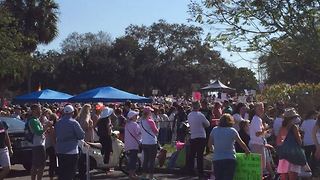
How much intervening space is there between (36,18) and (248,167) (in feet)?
107

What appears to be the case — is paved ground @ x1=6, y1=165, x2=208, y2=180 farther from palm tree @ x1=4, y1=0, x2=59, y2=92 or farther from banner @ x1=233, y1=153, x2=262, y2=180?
palm tree @ x1=4, y1=0, x2=59, y2=92

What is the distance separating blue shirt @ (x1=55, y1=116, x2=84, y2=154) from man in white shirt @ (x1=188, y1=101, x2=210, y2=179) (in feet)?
12.3

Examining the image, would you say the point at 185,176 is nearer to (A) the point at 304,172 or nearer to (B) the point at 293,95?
(A) the point at 304,172

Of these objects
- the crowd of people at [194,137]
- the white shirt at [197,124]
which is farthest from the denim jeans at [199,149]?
the white shirt at [197,124]

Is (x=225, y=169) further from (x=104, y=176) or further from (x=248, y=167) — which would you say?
(x=104, y=176)

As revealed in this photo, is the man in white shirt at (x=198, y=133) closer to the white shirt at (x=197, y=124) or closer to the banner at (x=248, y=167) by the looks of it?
the white shirt at (x=197, y=124)

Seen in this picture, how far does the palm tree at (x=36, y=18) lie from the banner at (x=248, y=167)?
99.9ft

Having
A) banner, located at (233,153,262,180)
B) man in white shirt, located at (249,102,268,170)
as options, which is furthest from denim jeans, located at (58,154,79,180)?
man in white shirt, located at (249,102,268,170)

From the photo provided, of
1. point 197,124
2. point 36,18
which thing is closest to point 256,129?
point 197,124

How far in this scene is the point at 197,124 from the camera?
1399cm

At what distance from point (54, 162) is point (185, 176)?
3362 mm

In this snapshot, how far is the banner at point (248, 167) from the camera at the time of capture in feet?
34.6

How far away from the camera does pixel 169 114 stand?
25.2 metres

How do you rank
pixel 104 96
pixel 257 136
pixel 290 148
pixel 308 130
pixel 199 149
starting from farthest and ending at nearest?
pixel 104 96, pixel 199 149, pixel 308 130, pixel 257 136, pixel 290 148
